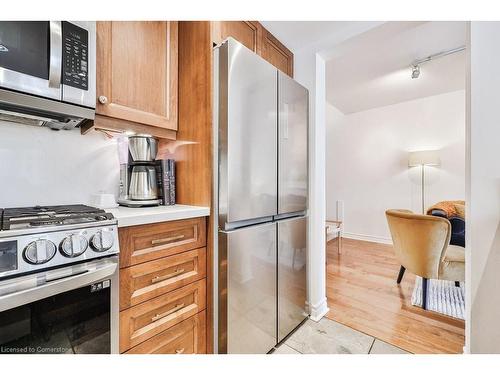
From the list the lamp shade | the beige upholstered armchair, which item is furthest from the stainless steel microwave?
the lamp shade

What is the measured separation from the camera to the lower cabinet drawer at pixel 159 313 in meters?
0.96

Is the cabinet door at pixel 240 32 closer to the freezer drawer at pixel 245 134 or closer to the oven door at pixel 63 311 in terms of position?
the freezer drawer at pixel 245 134

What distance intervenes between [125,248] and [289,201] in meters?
1.03

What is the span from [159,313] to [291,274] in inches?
35.4

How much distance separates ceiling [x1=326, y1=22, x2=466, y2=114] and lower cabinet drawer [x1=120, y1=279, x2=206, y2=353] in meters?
1.97

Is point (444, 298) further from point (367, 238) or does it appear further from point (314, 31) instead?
point (314, 31)

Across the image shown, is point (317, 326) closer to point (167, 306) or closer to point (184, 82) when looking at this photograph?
point (167, 306)

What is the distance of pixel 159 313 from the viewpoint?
1.07 meters

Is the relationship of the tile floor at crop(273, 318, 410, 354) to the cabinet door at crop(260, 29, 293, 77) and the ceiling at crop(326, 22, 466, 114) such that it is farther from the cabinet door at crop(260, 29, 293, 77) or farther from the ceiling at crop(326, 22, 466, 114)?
the ceiling at crop(326, 22, 466, 114)

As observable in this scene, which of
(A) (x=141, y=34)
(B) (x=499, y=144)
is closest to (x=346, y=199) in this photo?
(B) (x=499, y=144)

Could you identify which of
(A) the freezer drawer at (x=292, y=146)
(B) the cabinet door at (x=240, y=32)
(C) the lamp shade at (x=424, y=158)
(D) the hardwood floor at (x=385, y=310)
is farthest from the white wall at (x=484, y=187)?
(C) the lamp shade at (x=424, y=158)

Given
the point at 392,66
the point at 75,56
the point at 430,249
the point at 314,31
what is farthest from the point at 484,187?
the point at 392,66

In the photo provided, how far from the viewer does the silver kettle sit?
1.35m

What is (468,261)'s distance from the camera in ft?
3.90
